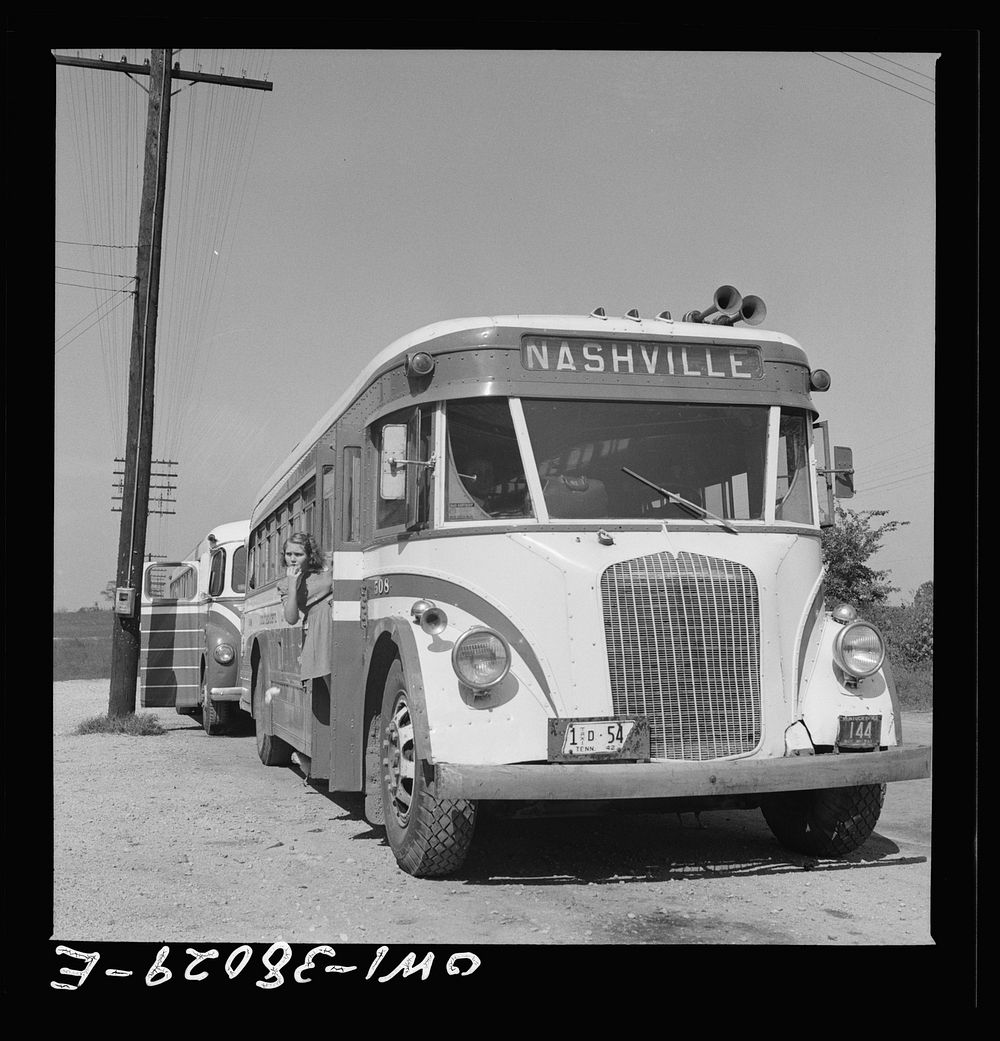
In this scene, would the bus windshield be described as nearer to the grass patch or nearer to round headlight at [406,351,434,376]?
round headlight at [406,351,434,376]

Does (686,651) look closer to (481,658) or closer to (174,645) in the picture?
(481,658)

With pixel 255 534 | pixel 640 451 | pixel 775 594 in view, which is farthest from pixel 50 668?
pixel 255 534

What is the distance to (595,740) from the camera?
19.0 ft

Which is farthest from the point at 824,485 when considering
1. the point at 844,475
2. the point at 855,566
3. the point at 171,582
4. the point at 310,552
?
the point at 171,582

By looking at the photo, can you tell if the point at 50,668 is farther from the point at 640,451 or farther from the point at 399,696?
the point at 640,451

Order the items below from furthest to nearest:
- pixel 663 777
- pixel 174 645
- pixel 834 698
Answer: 1. pixel 174 645
2. pixel 834 698
3. pixel 663 777

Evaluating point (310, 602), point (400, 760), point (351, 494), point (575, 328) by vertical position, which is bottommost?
point (400, 760)

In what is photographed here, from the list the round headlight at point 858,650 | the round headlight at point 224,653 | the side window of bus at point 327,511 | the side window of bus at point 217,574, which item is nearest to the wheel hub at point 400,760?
the side window of bus at point 327,511

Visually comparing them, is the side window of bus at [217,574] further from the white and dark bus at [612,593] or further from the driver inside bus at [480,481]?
the driver inside bus at [480,481]

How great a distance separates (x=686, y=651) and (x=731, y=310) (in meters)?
2.11

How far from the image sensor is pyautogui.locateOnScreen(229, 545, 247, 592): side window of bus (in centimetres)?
1515

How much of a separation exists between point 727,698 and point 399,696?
5.77 feet

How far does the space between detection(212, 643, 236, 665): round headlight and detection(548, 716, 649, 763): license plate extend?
9.87 metres

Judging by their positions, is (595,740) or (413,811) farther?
(413,811)
